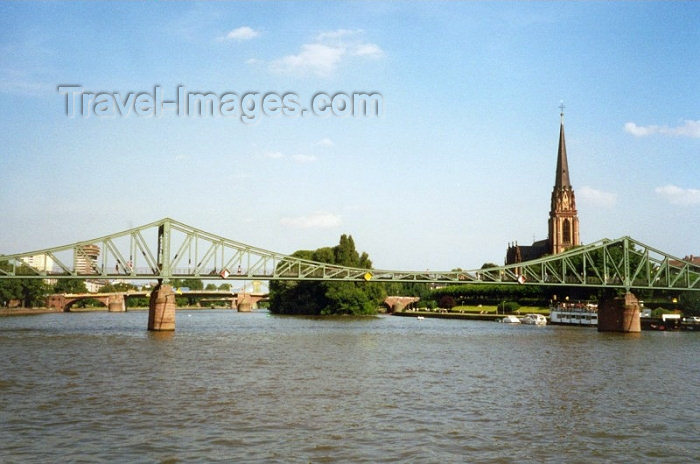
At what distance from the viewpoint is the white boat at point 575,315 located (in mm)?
111062

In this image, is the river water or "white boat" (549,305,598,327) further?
"white boat" (549,305,598,327)

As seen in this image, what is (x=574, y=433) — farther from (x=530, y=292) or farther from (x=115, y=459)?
(x=530, y=292)

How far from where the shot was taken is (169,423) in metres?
23.8

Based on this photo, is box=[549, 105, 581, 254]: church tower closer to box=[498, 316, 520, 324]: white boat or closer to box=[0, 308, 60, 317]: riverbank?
box=[498, 316, 520, 324]: white boat

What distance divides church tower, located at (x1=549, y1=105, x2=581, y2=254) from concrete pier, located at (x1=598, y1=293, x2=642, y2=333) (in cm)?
9353

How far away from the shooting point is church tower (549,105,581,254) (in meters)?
186

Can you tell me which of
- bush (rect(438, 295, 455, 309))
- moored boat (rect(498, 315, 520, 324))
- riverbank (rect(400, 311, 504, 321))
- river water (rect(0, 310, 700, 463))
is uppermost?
river water (rect(0, 310, 700, 463))

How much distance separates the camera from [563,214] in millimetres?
186500

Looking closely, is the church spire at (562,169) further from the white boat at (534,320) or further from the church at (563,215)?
the white boat at (534,320)

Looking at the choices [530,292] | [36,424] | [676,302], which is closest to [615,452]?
[36,424]

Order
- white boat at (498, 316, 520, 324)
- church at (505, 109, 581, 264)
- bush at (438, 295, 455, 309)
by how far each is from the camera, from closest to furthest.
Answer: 1. white boat at (498, 316, 520, 324)
2. bush at (438, 295, 455, 309)
3. church at (505, 109, 581, 264)

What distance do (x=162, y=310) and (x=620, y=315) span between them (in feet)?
188

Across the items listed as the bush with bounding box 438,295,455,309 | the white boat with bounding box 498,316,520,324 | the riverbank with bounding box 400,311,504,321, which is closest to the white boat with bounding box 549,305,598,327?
the white boat with bounding box 498,316,520,324

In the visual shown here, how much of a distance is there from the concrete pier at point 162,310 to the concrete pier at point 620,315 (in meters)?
55.4
